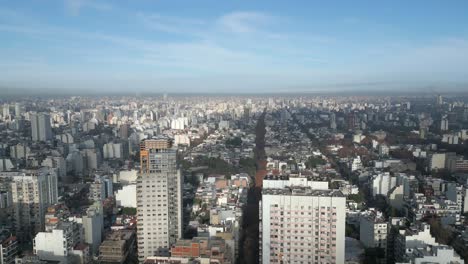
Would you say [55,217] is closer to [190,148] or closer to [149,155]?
[149,155]

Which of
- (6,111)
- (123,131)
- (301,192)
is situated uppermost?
(6,111)

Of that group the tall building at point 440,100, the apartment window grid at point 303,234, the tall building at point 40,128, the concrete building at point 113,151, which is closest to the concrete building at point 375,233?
the apartment window grid at point 303,234

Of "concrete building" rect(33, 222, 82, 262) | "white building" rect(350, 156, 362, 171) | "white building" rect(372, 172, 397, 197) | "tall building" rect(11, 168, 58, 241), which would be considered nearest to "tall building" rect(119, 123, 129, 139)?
"white building" rect(350, 156, 362, 171)

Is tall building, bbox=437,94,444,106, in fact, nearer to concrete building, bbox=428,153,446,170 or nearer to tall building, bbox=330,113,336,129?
tall building, bbox=330,113,336,129

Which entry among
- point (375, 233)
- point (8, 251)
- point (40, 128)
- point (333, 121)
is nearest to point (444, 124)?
point (333, 121)

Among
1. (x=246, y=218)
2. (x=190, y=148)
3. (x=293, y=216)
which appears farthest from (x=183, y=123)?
(x=293, y=216)

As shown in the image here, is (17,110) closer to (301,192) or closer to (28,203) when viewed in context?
(28,203)
